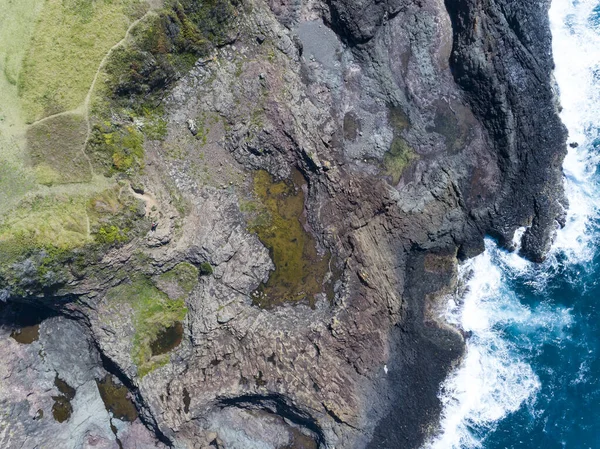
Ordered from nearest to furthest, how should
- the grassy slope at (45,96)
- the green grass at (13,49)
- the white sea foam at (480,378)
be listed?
the green grass at (13,49) → the grassy slope at (45,96) → the white sea foam at (480,378)

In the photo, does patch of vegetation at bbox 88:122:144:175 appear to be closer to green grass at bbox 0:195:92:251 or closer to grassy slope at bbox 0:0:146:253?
grassy slope at bbox 0:0:146:253

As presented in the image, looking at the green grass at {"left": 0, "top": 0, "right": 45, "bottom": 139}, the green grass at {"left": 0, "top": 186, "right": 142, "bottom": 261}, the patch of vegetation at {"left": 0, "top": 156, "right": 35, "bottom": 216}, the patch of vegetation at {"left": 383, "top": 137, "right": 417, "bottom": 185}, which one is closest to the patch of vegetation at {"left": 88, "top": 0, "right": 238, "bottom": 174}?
the green grass at {"left": 0, "top": 186, "right": 142, "bottom": 261}

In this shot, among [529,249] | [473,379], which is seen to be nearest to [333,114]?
[529,249]

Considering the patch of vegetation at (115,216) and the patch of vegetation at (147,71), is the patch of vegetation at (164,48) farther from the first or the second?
the patch of vegetation at (115,216)

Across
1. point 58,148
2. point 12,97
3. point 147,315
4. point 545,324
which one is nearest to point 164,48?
point 58,148

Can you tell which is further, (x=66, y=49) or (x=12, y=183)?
(x=12, y=183)

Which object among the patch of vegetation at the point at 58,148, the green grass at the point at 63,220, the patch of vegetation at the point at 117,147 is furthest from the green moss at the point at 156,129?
the green grass at the point at 63,220

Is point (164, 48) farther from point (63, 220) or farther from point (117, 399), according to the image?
point (117, 399)
